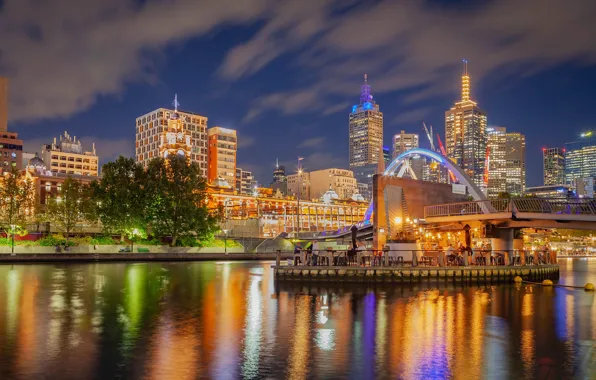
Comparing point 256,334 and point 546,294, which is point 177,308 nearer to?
point 256,334

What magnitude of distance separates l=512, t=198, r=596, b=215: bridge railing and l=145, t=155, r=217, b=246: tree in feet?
194

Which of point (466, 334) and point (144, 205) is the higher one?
point (144, 205)

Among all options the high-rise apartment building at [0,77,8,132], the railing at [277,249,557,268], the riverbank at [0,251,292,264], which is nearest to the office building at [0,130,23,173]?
the high-rise apartment building at [0,77,8,132]

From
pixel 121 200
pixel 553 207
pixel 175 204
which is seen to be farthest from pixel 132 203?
pixel 553 207

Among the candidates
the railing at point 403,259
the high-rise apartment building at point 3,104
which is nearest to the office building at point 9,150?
the high-rise apartment building at point 3,104

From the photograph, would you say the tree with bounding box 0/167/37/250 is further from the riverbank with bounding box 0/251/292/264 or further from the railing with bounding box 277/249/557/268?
the railing with bounding box 277/249/557/268

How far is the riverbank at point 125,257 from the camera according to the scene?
7668 centimetres

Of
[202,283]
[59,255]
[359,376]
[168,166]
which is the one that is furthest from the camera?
[168,166]

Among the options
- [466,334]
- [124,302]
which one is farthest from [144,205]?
[466,334]

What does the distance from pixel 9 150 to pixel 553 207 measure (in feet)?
565

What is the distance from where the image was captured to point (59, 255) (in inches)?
3206

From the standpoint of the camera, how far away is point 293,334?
77.0ft

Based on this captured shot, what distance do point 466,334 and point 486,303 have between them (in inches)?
483

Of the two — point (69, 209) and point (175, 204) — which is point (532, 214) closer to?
point (175, 204)
